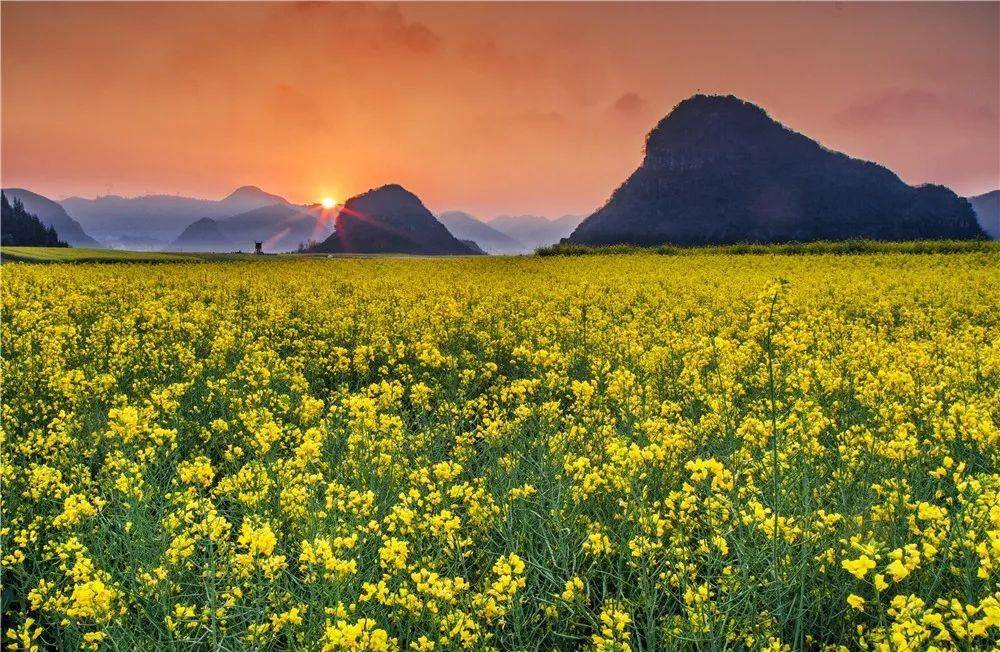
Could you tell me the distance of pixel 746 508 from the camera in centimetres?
402

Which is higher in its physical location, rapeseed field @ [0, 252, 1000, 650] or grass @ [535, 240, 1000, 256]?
grass @ [535, 240, 1000, 256]

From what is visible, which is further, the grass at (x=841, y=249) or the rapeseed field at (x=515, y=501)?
the grass at (x=841, y=249)

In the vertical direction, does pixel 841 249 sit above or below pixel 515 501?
above

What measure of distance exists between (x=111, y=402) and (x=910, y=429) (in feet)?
30.2

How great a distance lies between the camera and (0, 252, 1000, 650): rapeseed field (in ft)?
10.6

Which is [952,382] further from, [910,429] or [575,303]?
[575,303]

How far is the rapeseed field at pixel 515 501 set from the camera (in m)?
3.22

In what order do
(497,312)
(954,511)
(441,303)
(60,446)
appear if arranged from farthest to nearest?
(441,303), (497,312), (60,446), (954,511)

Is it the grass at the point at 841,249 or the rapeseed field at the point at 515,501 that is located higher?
the grass at the point at 841,249

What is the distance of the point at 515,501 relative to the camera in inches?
172

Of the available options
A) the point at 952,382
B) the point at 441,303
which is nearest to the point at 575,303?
the point at 441,303

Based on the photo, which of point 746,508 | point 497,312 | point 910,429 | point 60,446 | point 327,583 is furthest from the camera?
point 497,312

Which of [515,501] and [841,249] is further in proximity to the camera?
[841,249]

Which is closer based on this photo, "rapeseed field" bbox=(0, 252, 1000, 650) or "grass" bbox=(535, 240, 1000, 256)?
"rapeseed field" bbox=(0, 252, 1000, 650)
